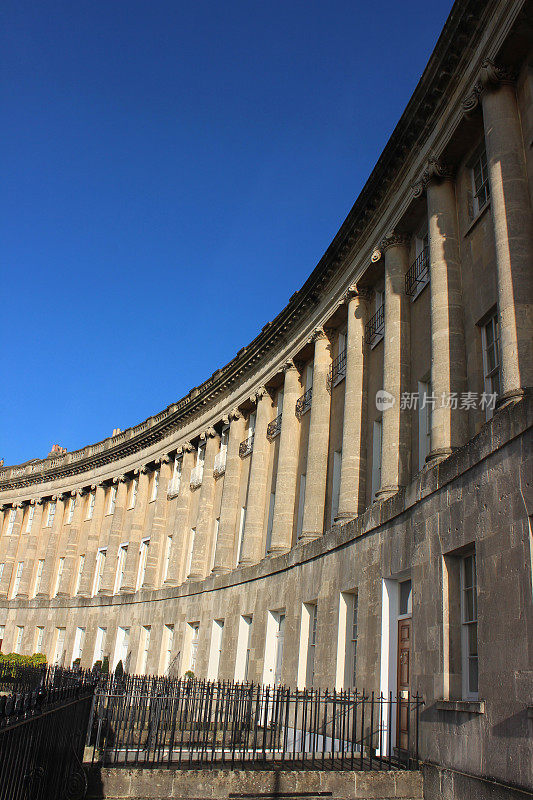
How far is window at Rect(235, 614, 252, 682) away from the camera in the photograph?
23.2 meters

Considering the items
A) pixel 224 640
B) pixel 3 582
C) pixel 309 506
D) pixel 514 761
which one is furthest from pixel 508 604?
pixel 3 582

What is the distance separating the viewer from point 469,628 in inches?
432

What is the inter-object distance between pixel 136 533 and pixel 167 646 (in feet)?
31.9

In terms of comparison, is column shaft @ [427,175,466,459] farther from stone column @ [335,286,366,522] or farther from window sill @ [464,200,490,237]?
stone column @ [335,286,366,522]

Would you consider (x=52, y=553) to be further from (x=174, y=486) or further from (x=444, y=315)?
(x=444, y=315)

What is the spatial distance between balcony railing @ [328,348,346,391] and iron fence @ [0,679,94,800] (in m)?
13.0

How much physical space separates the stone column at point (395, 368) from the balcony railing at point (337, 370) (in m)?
4.32

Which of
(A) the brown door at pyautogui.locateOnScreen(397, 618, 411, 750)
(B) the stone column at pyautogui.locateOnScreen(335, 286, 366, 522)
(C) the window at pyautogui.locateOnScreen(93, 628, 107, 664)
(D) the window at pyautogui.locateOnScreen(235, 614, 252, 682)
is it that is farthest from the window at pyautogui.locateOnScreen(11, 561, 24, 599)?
(A) the brown door at pyautogui.locateOnScreen(397, 618, 411, 750)

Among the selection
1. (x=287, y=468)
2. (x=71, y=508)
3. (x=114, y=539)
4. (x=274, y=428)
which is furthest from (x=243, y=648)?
(x=71, y=508)

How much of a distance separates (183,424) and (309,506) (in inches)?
722

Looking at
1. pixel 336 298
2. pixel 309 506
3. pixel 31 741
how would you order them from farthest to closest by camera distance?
pixel 336 298
pixel 309 506
pixel 31 741

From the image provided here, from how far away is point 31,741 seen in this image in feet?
23.3

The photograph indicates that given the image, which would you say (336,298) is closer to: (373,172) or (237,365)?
(373,172)

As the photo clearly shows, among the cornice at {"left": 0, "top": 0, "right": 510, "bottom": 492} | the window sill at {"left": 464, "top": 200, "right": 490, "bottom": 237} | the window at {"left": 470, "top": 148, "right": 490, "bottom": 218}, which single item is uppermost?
the cornice at {"left": 0, "top": 0, "right": 510, "bottom": 492}
